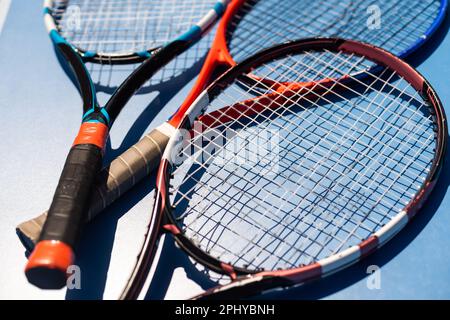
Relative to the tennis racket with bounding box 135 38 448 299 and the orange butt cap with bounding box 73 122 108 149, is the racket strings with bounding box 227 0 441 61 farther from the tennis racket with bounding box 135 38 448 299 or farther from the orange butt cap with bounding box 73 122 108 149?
the orange butt cap with bounding box 73 122 108 149

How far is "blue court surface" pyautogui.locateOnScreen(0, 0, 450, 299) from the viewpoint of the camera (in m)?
1.86

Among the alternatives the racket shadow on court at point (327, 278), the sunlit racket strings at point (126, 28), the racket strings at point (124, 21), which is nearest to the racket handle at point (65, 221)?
the racket shadow on court at point (327, 278)

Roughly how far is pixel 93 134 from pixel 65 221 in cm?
33

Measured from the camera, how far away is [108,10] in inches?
104

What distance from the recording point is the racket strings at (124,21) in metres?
2.50

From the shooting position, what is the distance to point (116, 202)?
2049 millimetres

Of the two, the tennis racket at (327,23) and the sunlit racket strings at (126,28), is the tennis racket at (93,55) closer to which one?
the sunlit racket strings at (126,28)

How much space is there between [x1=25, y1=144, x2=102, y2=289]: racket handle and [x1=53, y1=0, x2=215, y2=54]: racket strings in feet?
2.39

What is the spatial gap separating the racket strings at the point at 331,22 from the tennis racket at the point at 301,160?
17 cm

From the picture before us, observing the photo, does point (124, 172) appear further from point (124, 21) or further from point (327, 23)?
point (327, 23)

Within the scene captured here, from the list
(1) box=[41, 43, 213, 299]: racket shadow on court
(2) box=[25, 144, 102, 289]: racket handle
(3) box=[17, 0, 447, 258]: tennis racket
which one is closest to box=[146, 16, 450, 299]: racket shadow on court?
(1) box=[41, 43, 213, 299]: racket shadow on court
